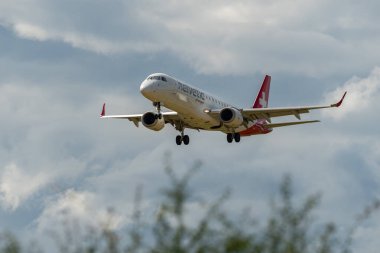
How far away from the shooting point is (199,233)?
1727 centimetres

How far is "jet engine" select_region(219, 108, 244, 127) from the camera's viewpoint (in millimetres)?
70062

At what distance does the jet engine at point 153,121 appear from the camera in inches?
2741

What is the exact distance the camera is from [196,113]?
68438 millimetres

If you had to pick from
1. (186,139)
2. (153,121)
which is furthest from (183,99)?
(186,139)

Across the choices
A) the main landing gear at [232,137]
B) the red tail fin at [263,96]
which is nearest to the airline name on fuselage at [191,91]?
the main landing gear at [232,137]

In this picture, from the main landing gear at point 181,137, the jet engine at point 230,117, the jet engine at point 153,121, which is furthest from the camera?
the main landing gear at point 181,137

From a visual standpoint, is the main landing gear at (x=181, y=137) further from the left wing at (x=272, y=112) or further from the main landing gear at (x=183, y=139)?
the left wing at (x=272, y=112)

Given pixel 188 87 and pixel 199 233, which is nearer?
pixel 199 233

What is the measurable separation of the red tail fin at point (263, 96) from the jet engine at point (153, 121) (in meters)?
22.0

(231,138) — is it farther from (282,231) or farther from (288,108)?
(282,231)

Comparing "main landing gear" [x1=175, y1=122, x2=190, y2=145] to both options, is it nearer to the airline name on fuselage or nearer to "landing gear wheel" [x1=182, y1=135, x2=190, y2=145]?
"landing gear wheel" [x1=182, y1=135, x2=190, y2=145]

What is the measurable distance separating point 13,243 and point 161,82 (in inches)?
1944

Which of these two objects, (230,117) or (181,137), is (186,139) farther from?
(230,117)

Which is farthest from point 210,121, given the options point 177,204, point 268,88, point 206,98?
point 177,204
